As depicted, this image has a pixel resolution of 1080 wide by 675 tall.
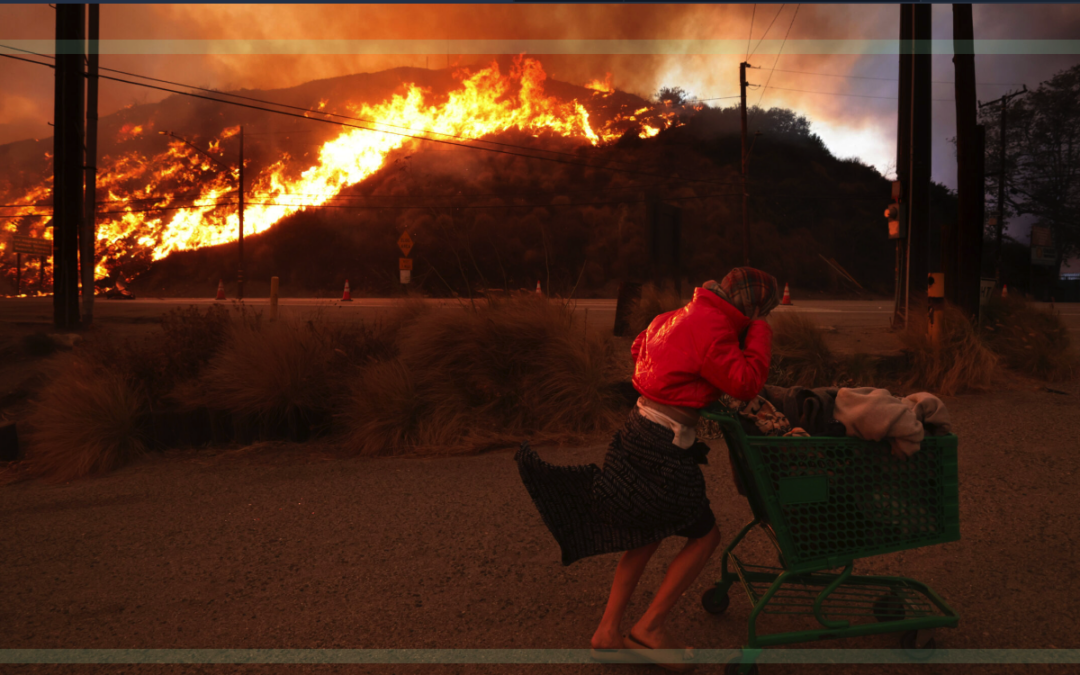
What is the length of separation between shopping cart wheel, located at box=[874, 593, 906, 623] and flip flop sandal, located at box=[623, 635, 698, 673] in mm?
782

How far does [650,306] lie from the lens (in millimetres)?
10930

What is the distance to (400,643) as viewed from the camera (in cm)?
277

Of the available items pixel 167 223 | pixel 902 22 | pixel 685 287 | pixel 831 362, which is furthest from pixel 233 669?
pixel 167 223

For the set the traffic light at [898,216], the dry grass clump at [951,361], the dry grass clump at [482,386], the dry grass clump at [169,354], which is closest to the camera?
the dry grass clump at [482,386]

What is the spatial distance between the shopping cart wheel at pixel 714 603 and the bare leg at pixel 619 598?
53 centimetres

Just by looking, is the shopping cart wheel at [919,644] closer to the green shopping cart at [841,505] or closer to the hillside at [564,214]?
the green shopping cart at [841,505]

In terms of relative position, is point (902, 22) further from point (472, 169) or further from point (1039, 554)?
point (472, 169)

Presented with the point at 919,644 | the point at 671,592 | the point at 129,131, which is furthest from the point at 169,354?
the point at 129,131

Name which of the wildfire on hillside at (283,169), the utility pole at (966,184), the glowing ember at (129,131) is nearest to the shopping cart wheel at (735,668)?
the utility pole at (966,184)

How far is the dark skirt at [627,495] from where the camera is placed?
248 centimetres

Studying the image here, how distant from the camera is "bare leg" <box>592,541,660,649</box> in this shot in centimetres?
257

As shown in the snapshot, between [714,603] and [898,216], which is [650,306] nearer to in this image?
[898,216]

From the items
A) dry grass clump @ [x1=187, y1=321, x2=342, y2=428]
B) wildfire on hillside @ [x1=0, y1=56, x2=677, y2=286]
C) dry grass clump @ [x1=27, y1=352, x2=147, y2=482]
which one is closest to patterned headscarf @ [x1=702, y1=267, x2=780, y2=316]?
dry grass clump @ [x1=187, y1=321, x2=342, y2=428]

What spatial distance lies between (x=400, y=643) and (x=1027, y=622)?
2496mm
